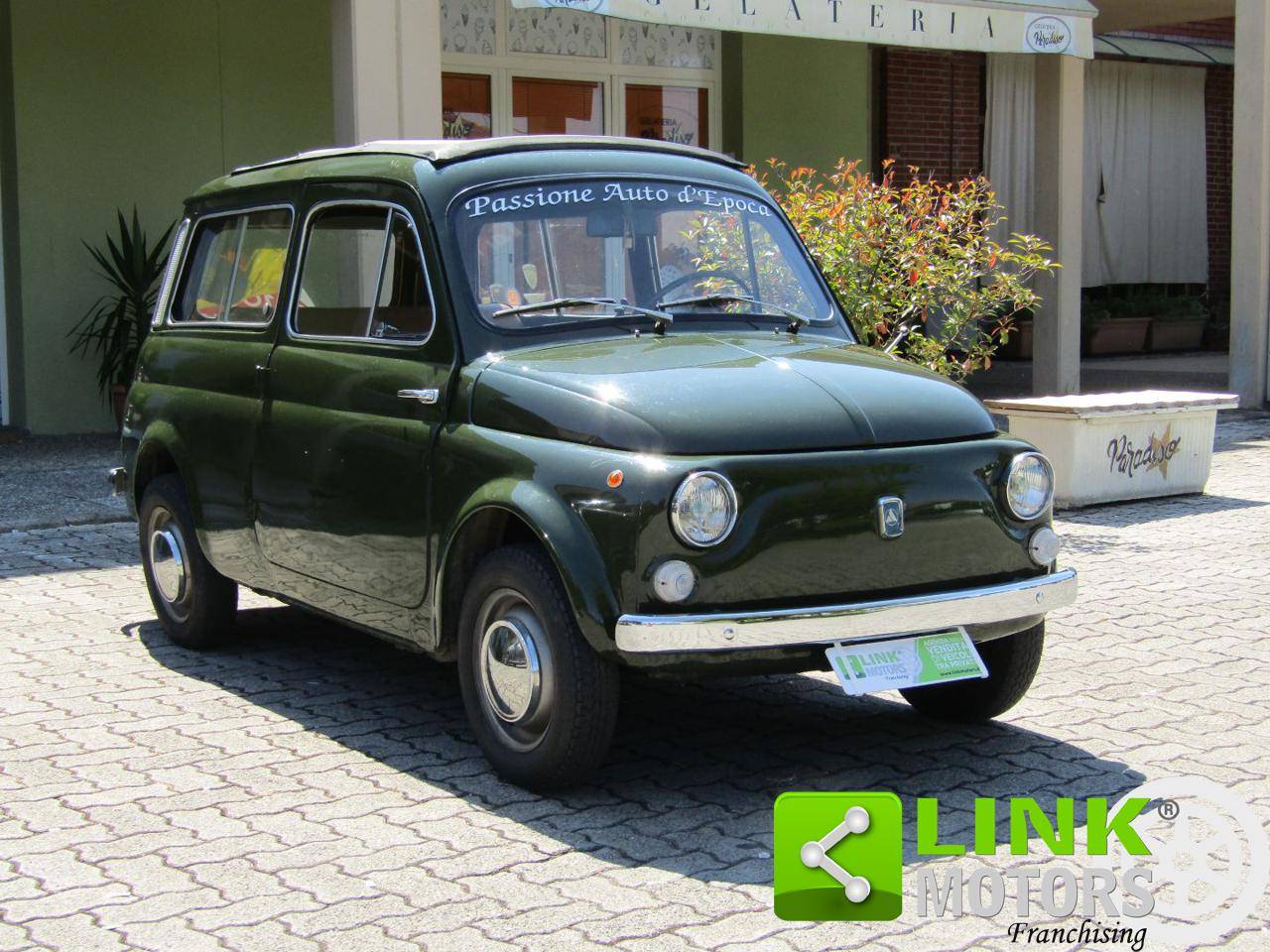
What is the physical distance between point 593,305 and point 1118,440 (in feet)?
18.0

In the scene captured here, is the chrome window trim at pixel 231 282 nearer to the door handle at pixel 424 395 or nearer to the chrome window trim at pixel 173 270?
the chrome window trim at pixel 173 270

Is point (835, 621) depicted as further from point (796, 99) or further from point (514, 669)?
point (796, 99)

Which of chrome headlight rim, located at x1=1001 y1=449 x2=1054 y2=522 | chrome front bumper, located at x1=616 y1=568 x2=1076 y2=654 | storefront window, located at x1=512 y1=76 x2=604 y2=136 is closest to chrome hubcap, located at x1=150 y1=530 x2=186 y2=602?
chrome front bumper, located at x1=616 y1=568 x2=1076 y2=654

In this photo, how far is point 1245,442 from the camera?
12914mm

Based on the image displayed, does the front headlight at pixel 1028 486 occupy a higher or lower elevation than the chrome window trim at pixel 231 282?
lower

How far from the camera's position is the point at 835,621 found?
176 inches

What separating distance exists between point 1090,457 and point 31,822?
6.93 m

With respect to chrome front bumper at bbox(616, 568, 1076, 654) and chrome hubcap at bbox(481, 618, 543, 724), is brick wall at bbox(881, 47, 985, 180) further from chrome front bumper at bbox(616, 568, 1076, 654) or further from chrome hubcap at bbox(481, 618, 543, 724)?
chrome hubcap at bbox(481, 618, 543, 724)

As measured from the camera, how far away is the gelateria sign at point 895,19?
11422 millimetres

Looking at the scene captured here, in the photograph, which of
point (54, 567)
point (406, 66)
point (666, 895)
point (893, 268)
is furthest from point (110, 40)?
point (666, 895)

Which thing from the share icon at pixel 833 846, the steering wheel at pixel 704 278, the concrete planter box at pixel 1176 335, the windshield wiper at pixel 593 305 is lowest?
the share icon at pixel 833 846

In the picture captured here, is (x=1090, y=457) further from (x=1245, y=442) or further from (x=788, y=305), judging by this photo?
(x=788, y=305)

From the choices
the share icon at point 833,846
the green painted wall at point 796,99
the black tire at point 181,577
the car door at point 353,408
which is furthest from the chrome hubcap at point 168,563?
the green painted wall at point 796,99

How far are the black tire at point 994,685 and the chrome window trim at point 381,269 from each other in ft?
6.52
